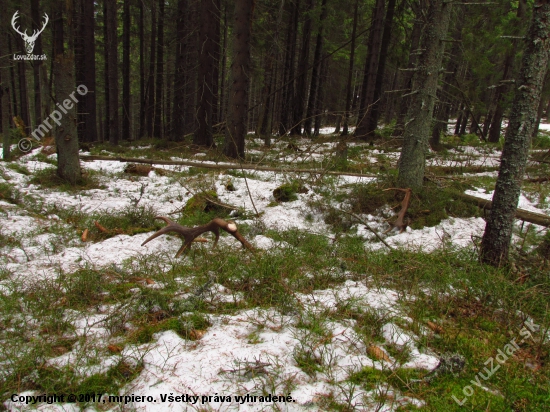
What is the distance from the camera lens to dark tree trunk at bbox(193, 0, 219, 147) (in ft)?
40.2

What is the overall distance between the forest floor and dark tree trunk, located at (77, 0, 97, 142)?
456 inches

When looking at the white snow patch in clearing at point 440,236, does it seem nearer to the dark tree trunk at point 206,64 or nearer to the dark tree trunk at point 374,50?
the dark tree trunk at point 206,64

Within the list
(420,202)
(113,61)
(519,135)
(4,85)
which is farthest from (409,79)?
(113,61)

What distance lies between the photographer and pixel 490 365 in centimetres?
235

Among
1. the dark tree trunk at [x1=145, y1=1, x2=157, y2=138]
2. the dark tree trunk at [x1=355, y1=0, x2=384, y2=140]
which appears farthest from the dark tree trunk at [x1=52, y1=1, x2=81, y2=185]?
the dark tree trunk at [x1=145, y1=1, x2=157, y2=138]

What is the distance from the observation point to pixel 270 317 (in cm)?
293

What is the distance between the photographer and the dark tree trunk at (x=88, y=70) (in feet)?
49.3

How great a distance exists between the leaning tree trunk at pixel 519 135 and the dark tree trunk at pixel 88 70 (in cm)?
1566

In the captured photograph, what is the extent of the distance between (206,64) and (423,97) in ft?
30.9

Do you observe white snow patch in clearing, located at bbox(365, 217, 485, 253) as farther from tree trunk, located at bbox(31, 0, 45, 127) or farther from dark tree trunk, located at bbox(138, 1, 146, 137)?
dark tree trunk, located at bbox(138, 1, 146, 137)

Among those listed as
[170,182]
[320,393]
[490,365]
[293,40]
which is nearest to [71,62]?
[170,182]

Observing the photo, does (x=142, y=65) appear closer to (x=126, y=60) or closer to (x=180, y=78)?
(x=126, y=60)

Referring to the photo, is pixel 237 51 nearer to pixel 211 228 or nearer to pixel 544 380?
pixel 211 228

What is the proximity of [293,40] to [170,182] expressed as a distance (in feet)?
43.4
